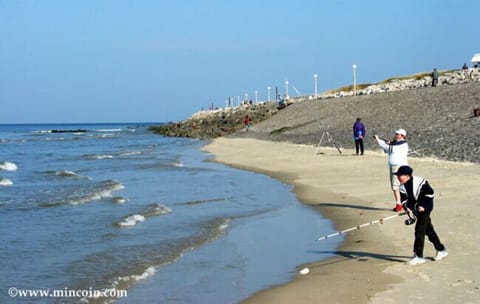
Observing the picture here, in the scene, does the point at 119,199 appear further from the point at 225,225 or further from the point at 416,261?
the point at 416,261

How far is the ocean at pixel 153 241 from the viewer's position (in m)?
8.30

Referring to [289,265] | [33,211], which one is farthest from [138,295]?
[33,211]

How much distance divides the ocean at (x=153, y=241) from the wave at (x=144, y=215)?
0.02 m

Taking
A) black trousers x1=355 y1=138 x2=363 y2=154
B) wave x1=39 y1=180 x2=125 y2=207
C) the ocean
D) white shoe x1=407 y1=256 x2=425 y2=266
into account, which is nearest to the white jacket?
the ocean

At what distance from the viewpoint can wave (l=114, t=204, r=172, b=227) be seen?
1334cm

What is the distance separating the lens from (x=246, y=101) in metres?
94.5

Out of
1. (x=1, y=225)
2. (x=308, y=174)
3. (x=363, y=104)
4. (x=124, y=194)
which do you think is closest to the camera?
(x=1, y=225)

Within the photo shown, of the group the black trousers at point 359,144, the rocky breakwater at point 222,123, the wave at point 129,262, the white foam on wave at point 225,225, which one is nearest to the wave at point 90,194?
the white foam on wave at point 225,225

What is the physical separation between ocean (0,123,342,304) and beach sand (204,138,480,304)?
44 centimetres

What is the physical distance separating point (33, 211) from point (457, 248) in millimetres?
10386

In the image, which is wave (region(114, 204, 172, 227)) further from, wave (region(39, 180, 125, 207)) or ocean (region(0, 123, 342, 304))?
wave (region(39, 180, 125, 207))

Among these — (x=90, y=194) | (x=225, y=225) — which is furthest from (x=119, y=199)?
(x=225, y=225)

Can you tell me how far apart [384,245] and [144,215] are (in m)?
6.31

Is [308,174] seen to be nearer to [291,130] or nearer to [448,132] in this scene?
[448,132]
